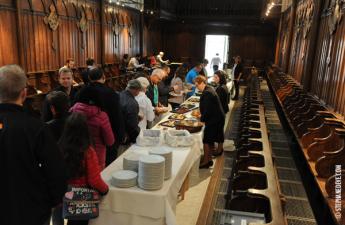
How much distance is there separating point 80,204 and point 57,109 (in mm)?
935

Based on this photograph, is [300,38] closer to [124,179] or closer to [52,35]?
[52,35]

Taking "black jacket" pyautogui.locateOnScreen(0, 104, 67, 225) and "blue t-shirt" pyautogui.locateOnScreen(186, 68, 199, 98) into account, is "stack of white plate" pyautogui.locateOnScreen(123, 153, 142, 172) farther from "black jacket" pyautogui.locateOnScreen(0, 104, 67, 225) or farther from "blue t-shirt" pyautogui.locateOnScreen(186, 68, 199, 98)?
"blue t-shirt" pyautogui.locateOnScreen(186, 68, 199, 98)

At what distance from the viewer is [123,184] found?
2.81 m

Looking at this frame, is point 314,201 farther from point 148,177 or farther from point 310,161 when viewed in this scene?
point 148,177

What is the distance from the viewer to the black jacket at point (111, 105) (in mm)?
3516

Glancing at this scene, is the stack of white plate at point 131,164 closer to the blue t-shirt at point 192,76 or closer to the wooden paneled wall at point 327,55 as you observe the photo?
the wooden paneled wall at point 327,55

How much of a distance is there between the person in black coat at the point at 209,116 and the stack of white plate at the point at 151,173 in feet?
8.95

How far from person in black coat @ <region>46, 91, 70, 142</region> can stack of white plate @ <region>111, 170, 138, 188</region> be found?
27.1 inches

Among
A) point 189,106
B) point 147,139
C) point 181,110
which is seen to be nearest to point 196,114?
point 181,110

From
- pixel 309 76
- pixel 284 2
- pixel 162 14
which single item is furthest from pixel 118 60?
pixel 309 76

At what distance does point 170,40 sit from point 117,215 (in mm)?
20918

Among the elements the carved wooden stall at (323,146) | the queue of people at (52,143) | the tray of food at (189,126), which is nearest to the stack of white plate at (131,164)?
the queue of people at (52,143)

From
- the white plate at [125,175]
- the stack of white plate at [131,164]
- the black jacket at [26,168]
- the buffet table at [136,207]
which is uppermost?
the black jacket at [26,168]

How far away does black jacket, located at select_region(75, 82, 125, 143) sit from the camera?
352 cm
